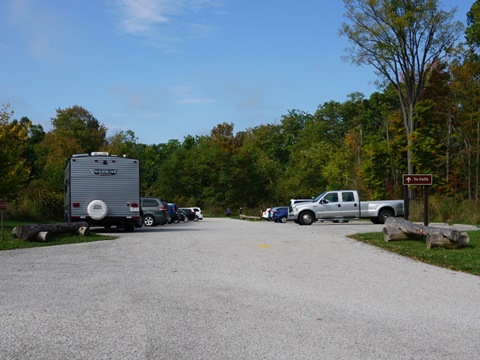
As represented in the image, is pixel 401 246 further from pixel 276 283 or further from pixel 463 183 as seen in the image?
pixel 463 183

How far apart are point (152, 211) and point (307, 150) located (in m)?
60.4

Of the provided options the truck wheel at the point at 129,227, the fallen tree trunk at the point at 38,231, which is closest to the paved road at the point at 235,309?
the fallen tree trunk at the point at 38,231

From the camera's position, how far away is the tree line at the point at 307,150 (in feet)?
147

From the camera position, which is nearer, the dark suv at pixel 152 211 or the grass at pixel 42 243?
the grass at pixel 42 243

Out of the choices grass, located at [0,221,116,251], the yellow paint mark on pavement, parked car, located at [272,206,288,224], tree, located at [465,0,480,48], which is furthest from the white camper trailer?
tree, located at [465,0,480,48]

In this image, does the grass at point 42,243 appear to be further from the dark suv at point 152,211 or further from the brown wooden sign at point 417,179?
the dark suv at point 152,211

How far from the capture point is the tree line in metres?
44.7

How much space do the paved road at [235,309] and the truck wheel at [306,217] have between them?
65.0ft

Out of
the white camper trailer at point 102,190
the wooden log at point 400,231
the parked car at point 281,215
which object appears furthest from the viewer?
the parked car at point 281,215

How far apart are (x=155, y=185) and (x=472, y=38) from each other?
63.0 m

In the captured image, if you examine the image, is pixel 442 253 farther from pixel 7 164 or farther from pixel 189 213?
pixel 189 213

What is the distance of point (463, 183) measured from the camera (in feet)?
161

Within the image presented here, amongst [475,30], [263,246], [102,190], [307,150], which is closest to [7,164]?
[102,190]

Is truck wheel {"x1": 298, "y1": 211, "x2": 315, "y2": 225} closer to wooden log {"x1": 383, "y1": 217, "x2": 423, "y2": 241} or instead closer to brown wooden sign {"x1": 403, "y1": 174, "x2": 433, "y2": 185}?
brown wooden sign {"x1": 403, "y1": 174, "x2": 433, "y2": 185}
